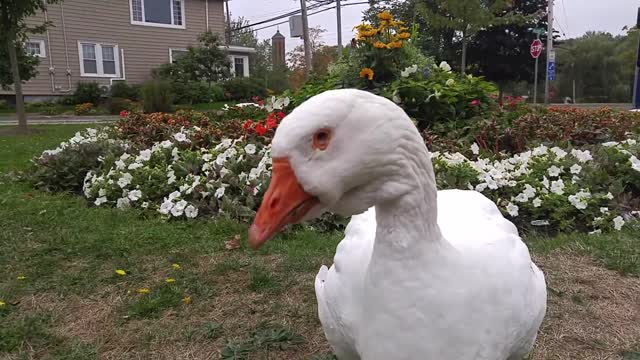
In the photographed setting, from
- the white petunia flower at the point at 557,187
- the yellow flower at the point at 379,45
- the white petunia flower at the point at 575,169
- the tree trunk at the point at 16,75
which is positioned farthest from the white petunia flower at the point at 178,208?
the tree trunk at the point at 16,75

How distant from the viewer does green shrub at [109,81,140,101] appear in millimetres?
22891

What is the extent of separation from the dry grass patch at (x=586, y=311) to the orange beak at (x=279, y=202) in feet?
6.45

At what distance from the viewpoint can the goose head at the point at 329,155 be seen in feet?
3.83

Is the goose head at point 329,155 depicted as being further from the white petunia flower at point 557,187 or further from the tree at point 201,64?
the tree at point 201,64

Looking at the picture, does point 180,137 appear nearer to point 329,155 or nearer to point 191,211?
point 191,211

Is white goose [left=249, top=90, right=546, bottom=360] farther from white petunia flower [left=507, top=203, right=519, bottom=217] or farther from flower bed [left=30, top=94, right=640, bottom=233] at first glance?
flower bed [left=30, top=94, right=640, bottom=233]

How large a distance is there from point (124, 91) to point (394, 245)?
77.7 ft

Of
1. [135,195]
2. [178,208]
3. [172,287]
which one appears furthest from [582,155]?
[135,195]

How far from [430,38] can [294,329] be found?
29.8 m

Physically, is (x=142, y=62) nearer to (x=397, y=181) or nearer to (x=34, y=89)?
(x=34, y=89)

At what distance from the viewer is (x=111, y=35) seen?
24422 millimetres

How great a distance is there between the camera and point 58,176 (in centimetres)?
598

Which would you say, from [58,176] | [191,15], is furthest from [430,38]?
[58,176]

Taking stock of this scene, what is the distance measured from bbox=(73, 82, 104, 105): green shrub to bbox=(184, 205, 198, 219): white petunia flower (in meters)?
20.3
